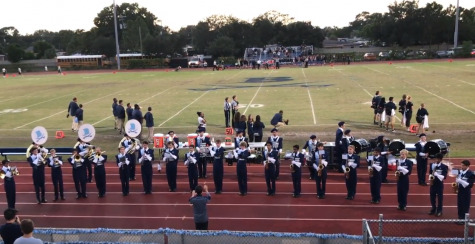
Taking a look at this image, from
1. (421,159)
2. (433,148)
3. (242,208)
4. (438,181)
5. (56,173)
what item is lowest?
(242,208)

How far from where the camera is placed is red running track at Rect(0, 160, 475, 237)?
10031mm

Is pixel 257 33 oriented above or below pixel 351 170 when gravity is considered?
above

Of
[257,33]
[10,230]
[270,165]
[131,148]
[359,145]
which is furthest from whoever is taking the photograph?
[257,33]

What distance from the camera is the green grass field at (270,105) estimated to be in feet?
64.4

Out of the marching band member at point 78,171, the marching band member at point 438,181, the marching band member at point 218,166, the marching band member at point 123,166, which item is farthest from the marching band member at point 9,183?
the marching band member at point 438,181

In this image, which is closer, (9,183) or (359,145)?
(9,183)

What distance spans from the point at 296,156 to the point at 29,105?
26.4 metres

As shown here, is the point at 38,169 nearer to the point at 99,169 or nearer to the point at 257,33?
the point at 99,169

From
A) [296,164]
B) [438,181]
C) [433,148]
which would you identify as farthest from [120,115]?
[438,181]

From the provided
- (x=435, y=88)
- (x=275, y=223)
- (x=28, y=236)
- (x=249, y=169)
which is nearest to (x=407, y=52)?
(x=435, y=88)

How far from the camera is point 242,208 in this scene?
1105 centimetres

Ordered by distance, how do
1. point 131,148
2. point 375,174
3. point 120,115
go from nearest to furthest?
point 375,174
point 131,148
point 120,115

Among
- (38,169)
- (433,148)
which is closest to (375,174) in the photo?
(433,148)

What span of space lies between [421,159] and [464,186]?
3.07m
